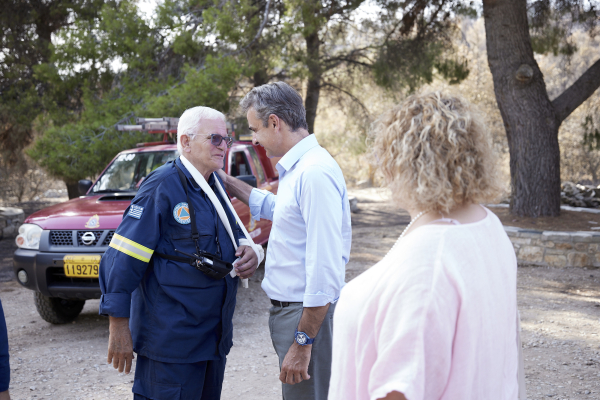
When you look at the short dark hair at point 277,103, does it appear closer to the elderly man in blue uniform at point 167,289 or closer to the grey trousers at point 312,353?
the elderly man in blue uniform at point 167,289

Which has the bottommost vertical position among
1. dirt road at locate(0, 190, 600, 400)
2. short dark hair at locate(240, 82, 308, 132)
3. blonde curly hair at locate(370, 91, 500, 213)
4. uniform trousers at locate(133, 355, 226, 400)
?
dirt road at locate(0, 190, 600, 400)

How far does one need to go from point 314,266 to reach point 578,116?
25.4 m

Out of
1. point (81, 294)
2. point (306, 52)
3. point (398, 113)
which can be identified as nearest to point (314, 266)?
point (398, 113)

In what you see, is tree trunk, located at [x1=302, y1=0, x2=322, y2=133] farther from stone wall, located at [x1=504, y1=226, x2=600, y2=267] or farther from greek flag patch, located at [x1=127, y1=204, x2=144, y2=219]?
greek flag patch, located at [x1=127, y1=204, x2=144, y2=219]

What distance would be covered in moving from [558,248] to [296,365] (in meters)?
7.95

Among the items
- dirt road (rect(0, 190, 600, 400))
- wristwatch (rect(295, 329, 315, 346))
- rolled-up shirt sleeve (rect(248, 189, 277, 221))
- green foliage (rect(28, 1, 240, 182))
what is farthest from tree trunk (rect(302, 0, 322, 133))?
wristwatch (rect(295, 329, 315, 346))

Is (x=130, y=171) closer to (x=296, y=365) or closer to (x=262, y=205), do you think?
(x=262, y=205)

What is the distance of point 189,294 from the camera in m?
2.49

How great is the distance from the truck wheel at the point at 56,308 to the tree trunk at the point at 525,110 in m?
8.25

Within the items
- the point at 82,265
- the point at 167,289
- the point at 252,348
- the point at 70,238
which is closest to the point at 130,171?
the point at 70,238

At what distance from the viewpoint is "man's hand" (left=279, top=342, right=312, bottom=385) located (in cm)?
229

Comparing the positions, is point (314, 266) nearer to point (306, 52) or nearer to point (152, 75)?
point (152, 75)

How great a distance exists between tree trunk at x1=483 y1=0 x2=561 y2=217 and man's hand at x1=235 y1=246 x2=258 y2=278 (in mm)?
8907

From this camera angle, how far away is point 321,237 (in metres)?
2.27
